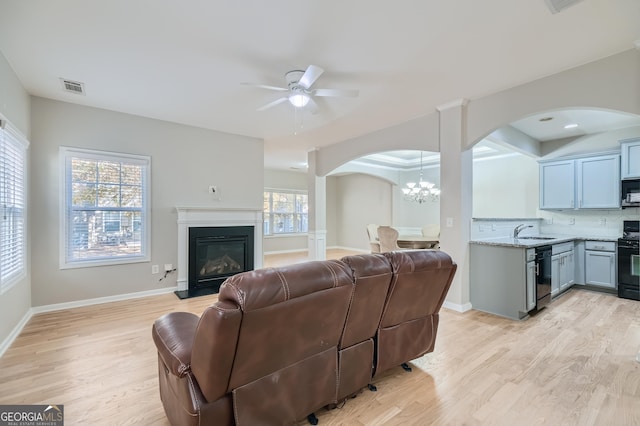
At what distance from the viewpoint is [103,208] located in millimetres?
4117

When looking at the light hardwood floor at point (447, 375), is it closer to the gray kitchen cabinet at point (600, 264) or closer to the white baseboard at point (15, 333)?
the white baseboard at point (15, 333)

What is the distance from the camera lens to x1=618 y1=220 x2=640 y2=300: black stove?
4133 mm

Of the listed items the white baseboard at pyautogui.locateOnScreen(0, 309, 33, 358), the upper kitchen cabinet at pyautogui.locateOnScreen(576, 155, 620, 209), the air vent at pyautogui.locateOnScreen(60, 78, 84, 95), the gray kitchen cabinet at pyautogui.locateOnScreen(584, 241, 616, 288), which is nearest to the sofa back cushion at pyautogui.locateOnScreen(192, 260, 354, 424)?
the white baseboard at pyautogui.locateOnScreen(0, 309, 33, 358)

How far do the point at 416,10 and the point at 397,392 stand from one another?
2772 millimetres

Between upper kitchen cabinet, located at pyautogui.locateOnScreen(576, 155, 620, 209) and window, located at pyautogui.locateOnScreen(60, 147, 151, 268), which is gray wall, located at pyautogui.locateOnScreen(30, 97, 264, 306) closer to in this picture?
window, located at pyautogui.locateOnScreen(60, 147, 151, 268)

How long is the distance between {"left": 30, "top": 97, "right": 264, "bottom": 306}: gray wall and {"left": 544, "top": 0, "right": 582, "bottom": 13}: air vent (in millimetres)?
4596

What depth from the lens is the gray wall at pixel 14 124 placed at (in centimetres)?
270

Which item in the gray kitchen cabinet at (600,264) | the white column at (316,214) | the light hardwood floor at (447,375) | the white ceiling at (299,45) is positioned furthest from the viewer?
the white column at (316,214)

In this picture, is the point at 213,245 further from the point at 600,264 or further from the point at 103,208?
the point at 600,264

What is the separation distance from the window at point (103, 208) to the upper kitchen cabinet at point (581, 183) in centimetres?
706

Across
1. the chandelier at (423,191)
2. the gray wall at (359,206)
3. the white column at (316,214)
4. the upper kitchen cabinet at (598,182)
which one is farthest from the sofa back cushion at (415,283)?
the gray wall at (359,206)

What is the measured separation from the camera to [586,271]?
4.72 m

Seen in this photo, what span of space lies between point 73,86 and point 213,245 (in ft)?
9.24

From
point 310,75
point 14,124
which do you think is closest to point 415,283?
point 310,75
